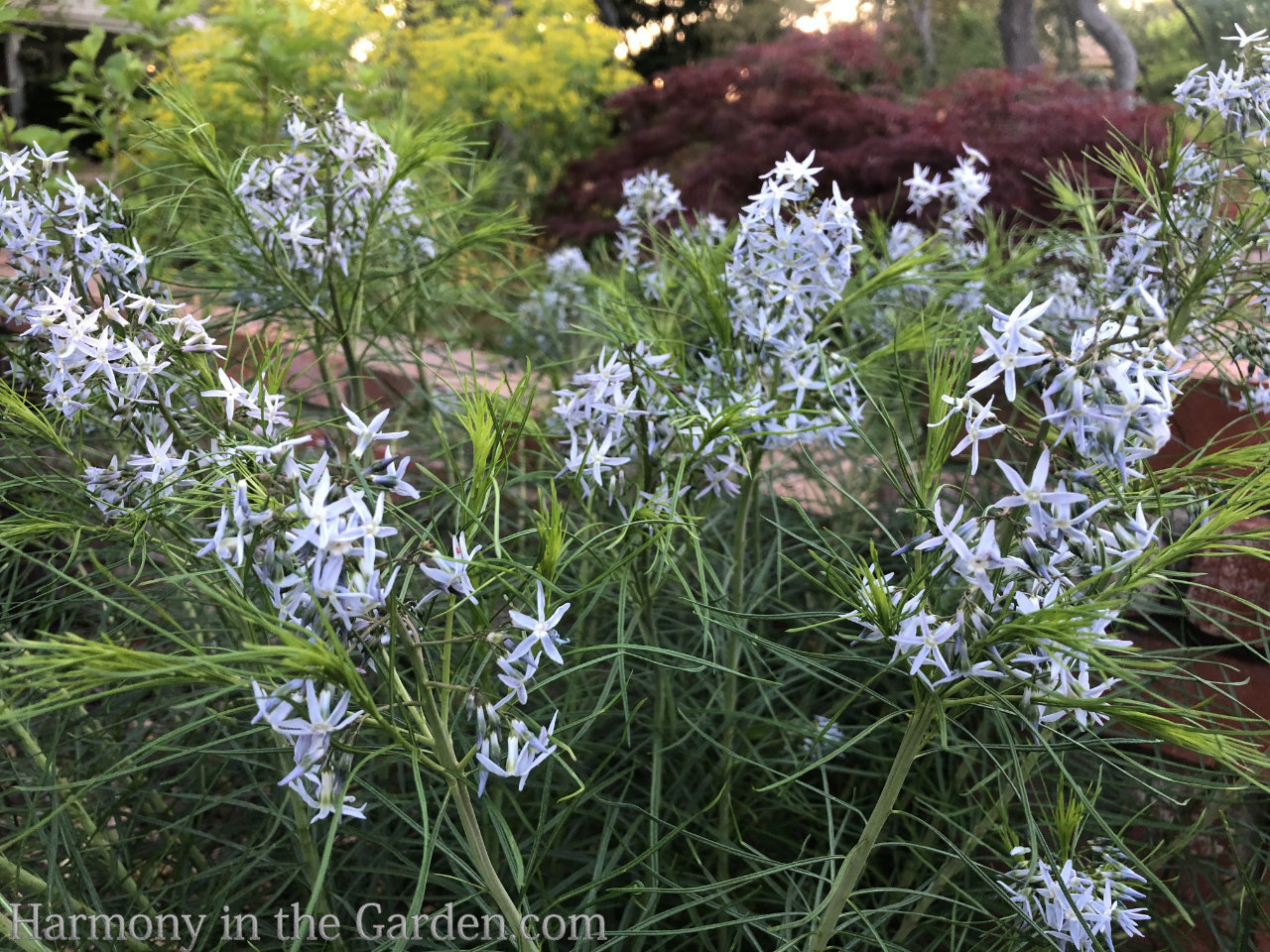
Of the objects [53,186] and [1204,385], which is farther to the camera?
[1204,385]

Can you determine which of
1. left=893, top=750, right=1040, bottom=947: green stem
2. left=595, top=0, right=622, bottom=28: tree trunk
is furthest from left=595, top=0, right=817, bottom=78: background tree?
left=893, top=750, right=1040, bottom=947: green stem

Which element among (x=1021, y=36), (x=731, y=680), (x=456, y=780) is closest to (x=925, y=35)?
(x=1021, y=36)

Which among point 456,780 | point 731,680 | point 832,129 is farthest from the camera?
point 832,129

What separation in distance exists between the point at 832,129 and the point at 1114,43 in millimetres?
5003

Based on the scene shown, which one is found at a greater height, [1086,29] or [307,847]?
[307,847]

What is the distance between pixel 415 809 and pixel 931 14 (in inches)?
700

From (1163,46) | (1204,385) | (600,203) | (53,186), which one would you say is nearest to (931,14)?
(1163,46)

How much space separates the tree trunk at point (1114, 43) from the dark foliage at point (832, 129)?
1.95 meters

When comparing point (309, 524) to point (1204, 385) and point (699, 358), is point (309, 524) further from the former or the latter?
point (1204, 385)

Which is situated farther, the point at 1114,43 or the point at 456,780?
the point at 1114,43

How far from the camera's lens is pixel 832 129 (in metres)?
6.48

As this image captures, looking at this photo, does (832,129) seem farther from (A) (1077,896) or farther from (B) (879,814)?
(B) (879,814)

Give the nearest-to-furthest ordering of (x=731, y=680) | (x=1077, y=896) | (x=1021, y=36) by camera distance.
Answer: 1. (x=1077, y=896)
2. (x=731, y=680)
3. (x=1021, y=36)

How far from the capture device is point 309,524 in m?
0.91
